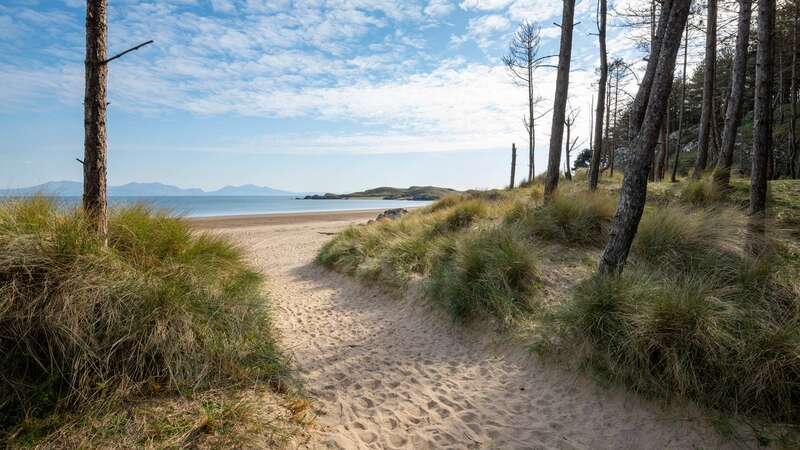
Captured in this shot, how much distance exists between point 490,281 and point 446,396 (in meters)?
2.12

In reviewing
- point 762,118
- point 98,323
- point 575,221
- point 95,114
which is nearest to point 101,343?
point 98,323

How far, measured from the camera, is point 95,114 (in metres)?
3.67

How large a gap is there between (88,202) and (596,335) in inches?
214

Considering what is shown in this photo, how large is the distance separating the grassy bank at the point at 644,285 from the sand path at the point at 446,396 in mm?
325

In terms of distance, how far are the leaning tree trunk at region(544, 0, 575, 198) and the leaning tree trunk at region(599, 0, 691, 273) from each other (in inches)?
182

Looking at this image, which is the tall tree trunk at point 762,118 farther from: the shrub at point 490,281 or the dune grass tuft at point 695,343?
the shrub at point 490,281

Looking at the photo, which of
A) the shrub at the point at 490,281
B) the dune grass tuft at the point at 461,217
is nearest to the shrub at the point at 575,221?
the shrub at the point at 490,281

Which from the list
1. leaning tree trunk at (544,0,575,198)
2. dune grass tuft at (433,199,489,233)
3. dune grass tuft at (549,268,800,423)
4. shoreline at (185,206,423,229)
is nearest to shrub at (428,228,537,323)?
dune grass tuft at (549,268,800,423)

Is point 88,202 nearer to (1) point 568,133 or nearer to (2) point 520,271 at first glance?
(2) point 520,271

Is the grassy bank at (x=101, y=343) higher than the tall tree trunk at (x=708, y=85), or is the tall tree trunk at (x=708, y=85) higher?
the tall tree trunk at (x=708, y=85)

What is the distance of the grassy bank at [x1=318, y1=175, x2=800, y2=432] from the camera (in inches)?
130

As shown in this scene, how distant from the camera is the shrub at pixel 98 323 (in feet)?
8.81

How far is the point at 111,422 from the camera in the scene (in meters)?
2.57

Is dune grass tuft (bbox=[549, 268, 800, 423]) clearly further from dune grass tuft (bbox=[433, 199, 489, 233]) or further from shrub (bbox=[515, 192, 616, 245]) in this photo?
dune grass tuft (bbox=[433, 199, 489, 233])
